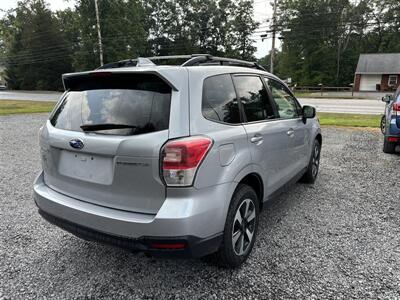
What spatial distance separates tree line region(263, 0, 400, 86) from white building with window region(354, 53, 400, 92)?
21.9 ft

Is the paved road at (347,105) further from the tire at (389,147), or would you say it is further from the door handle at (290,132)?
the door handle at (290,132)

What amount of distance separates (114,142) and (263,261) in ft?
5.66

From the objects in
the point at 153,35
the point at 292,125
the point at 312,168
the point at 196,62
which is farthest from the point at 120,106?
the point at 153,35

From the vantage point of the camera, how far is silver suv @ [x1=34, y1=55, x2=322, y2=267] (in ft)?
6.55

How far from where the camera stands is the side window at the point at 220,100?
2.30 m

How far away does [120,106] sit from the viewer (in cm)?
222

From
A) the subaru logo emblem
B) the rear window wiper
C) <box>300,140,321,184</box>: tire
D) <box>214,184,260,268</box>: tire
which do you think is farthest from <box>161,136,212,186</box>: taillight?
<box>300,140,321,184</box>: tire

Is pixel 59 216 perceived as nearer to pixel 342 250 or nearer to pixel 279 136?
pixel 279 136

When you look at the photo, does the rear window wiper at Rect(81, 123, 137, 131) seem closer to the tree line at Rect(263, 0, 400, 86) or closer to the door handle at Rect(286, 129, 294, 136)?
the door handle at Rect(286, 129, 294, 136)

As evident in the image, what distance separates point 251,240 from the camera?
278 centimetres

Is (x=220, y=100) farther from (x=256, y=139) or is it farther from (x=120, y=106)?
(x=120, y=106)

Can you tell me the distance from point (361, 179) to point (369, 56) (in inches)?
1843

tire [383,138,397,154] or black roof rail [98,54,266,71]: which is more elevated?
black roof rail [98,54,266,71]

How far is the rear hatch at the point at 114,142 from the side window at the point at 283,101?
67.7 inches
